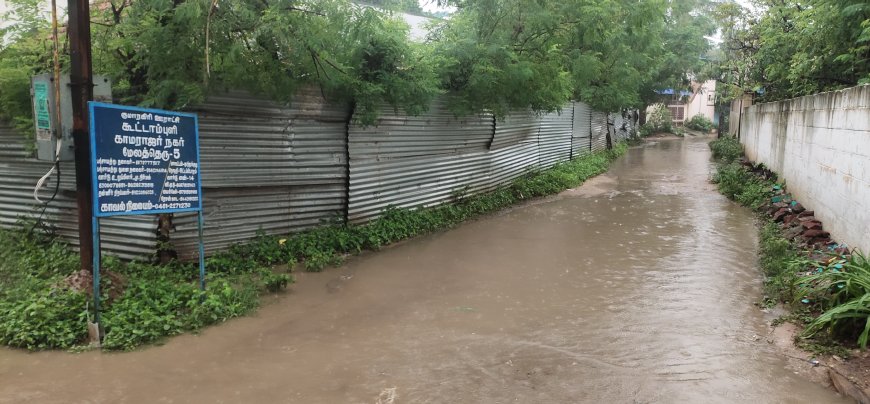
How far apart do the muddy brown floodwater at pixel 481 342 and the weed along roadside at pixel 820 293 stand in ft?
0.76

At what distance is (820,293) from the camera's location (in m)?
5.38

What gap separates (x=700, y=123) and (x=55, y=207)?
48094 mm

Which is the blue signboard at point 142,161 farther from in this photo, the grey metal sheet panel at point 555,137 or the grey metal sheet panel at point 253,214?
the grey metal sheet panel at point 555,137

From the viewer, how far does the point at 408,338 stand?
5043 millimetres

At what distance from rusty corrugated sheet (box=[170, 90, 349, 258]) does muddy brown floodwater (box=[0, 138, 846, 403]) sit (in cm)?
105

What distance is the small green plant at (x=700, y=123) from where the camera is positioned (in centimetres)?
4638

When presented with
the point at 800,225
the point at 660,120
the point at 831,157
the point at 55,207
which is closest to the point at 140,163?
the point at 55,207

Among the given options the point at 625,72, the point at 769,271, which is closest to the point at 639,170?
the point at 625,72

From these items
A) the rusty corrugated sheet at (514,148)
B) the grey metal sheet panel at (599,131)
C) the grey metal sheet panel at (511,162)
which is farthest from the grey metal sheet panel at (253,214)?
the grey metal sheet panel at (599,131)

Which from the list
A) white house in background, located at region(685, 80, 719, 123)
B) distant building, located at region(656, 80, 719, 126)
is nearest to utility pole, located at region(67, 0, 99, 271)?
distant building, located at region(656, 80, 719, 126)

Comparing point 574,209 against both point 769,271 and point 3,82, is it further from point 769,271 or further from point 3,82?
point 3,82

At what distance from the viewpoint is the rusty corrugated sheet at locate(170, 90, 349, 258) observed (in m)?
6.47

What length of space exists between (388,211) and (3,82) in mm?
4994

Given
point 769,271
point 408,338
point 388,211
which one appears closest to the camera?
point 408,338
